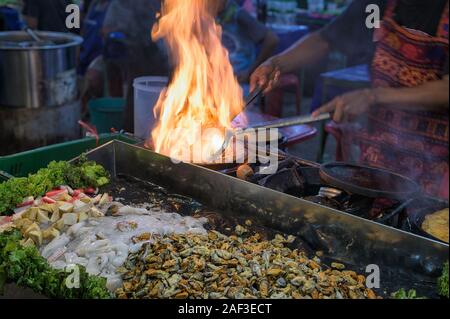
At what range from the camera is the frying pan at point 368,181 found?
2670mm

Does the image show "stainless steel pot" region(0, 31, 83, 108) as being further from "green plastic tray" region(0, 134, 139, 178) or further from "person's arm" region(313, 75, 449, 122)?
"person's arm" region(313, 75, 449, 122)

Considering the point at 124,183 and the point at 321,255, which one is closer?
the point at 321,255

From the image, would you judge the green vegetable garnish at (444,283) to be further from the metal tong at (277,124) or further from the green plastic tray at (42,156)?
the green plastic tray at (42,156)

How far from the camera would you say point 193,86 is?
3867 mm

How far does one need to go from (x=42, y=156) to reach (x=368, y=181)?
2.31m

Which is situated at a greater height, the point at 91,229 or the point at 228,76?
the point at 228,76

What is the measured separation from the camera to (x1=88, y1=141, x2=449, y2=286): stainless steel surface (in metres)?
2.24

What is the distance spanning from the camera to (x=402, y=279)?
2.27 meters

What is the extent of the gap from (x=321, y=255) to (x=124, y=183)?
147 cm

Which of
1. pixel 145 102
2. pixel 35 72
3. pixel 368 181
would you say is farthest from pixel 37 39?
pixel 368 181

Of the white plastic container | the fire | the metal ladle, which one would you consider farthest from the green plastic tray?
the metal ladle

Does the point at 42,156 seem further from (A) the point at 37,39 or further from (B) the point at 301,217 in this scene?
(B) the point at 301,217
